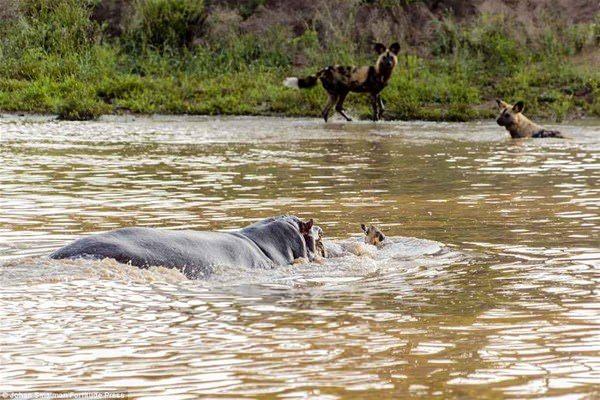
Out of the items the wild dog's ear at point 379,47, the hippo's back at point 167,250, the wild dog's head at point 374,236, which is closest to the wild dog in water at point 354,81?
the wild dog's ear at point 379,47

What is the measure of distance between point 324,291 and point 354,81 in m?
16.4

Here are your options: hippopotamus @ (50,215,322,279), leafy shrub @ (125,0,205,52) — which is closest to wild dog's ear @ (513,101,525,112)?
leafy shrub @ (125,0,205,52)

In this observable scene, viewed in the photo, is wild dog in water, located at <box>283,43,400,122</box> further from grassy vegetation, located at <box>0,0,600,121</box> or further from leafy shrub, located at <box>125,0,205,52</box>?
leafy shrub, located at <box>125,0,205,52</box>

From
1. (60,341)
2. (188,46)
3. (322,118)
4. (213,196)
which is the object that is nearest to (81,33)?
(188,46)

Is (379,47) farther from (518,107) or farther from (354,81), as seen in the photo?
(518,107)

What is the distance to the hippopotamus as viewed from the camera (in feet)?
23.5

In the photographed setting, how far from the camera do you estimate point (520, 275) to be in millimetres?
7559

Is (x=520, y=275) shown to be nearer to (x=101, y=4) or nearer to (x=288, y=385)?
(x=288, y=385)

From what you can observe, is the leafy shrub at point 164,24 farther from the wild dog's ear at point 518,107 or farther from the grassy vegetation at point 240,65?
the wild dog's ear at point 518,107

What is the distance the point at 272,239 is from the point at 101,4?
2336cm

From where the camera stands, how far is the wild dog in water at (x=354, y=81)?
2312 cm

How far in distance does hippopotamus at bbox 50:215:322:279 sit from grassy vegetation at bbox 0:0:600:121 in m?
14.8

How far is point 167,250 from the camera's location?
288 inches

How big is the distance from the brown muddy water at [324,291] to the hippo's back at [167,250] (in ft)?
0.31
